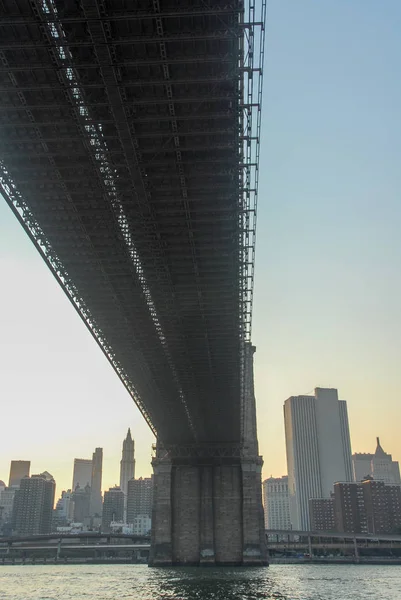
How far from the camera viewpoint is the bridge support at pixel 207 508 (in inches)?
2724

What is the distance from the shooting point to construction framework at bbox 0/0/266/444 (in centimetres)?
1783

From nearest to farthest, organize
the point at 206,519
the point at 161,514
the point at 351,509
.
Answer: the point at 161,514
the point at 206,519
the point at 351,509

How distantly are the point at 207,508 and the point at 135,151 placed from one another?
187 feet

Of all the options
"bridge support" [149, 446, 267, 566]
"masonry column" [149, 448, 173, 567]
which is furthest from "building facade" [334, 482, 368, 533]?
"masonry column" [149, 448, 173, 567]

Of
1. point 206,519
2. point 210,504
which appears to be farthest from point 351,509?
point 206,519

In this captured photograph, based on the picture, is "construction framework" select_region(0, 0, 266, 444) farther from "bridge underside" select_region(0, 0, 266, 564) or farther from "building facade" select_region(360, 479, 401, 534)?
"building facade" select_region(360, 479, 401, 534)

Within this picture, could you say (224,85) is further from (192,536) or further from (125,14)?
(192,536)

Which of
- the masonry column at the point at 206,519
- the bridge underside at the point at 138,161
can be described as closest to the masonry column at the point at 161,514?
the masonry column at the point at 206,519

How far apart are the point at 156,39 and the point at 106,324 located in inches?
1008

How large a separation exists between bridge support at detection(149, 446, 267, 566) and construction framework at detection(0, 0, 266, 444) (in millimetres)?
35632

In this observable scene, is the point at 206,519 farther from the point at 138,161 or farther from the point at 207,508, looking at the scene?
the point at 138,161

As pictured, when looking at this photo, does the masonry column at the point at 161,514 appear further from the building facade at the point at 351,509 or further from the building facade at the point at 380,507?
the building facade at the point at 351,509

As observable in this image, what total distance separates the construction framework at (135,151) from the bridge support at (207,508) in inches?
1403

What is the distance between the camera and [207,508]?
71562 mm
